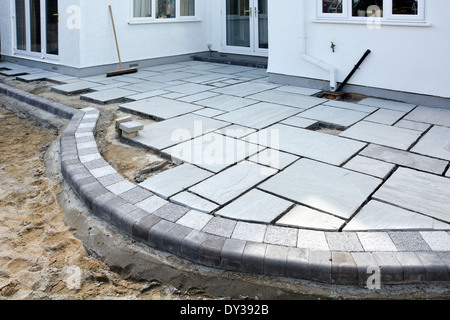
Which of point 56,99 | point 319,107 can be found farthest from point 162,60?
point 319,107

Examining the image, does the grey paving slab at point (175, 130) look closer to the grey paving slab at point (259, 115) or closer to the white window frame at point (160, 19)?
the grey paving slab at point (259, 115)

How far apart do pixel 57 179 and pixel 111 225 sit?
1065 mm

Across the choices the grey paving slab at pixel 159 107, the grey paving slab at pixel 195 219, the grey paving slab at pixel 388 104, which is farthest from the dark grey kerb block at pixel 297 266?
the grey paving slab at pixel 388 104

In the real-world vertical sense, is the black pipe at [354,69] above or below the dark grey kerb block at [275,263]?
above

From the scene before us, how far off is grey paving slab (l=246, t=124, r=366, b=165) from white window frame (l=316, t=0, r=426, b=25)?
83.3 inches

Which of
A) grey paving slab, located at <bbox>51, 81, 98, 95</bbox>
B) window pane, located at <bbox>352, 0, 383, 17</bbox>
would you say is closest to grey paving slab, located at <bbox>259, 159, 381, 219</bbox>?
window pane, located at <bbox>352, 0, 383, 17</bbox>

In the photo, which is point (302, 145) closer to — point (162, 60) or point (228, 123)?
point (228, 123)

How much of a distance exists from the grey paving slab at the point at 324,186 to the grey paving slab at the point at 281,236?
1.27 feet

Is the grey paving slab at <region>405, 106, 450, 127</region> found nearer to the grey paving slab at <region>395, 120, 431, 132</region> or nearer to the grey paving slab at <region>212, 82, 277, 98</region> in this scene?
the grey paving slab at <region>395, 120, 431, 132</region>

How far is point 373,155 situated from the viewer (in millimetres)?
3619

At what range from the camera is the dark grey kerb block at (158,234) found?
98.0 inches

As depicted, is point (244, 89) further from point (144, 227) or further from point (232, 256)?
point (232, 256)

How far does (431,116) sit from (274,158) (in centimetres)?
232

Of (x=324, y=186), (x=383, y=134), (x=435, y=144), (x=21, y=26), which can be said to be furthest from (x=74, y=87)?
(x=435, y=144)
